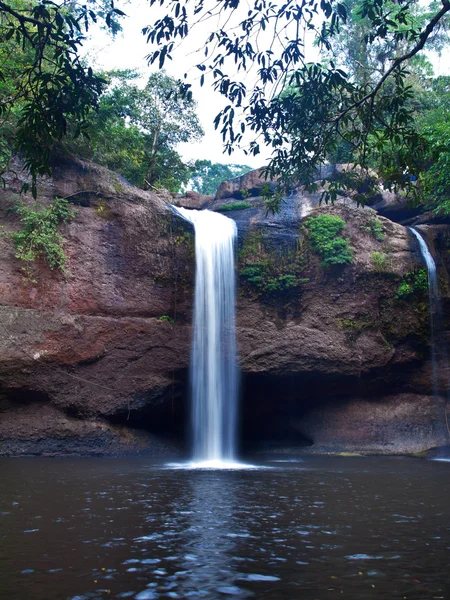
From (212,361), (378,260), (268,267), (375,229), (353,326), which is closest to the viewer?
(212,361)

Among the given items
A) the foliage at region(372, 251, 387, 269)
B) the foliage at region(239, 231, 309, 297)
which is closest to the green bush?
the foliage at region(372, 251, 387, 269)

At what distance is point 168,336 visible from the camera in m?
15.2

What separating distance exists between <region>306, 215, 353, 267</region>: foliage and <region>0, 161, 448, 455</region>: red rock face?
285 mm

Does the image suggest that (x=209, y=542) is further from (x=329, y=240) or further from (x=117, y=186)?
(x=329, y=240)

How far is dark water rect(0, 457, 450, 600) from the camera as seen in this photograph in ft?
12.4

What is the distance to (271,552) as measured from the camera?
4.66m

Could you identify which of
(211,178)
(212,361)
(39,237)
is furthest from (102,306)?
(211,178)

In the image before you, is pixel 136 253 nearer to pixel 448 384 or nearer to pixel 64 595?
pixel 448 384

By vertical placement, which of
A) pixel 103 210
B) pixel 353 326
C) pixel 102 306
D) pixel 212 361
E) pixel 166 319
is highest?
pixel 103 210

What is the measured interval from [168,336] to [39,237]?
4250mm

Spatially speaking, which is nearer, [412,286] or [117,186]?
[117,186]

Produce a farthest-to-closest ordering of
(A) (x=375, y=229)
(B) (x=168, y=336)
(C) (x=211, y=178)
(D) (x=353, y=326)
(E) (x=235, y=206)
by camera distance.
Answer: (C) (x=211, y=178) → (E) (x=235, y=206) → (A) (x=375, y=229) → (D) (x=353, y=326) → (B) (x=168, y=336)

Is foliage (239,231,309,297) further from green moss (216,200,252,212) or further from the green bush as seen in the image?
green moss (216,200,252,212)

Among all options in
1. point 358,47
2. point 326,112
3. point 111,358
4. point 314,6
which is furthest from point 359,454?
point 358,47
